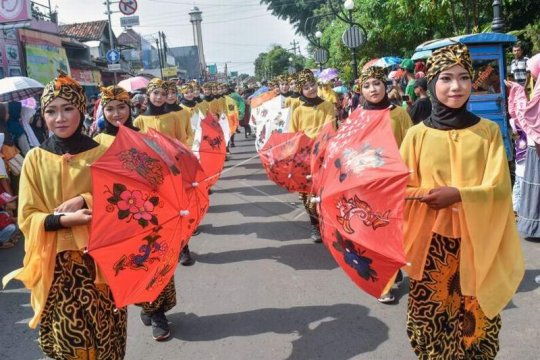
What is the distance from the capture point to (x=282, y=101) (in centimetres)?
757

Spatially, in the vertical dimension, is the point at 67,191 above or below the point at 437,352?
above

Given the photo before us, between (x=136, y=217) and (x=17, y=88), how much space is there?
6.72 metres

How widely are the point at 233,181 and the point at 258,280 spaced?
569cm

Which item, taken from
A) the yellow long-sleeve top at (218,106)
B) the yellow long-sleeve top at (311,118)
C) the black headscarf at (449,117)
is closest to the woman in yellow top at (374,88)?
the black headscarf at (449,117)

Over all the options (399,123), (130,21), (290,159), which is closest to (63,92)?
(399,123)

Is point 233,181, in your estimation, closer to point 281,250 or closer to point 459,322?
point 281,250

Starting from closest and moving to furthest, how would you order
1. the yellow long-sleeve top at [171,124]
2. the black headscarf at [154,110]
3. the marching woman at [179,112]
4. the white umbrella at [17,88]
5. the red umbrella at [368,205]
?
1. the red umbrella at [368,205]
2. the yellow long-sleeve top at [171,124]
3. the black headscarf at [154,110]
4. the marching woman at [179,112]
5. the white umbrella at [17,88]

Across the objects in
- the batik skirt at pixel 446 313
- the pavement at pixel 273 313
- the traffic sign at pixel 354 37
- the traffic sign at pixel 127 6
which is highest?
the traffic sign at pixel 127 6

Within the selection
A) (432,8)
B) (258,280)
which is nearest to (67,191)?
(258,280)

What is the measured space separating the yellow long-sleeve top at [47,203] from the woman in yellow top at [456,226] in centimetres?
174

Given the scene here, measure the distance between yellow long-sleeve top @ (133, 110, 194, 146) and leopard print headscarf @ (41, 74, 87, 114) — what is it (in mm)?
3435

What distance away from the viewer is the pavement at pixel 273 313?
146 inches

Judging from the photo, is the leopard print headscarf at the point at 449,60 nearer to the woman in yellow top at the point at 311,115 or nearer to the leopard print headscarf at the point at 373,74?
the leopard print headscarf at the point at 373,74

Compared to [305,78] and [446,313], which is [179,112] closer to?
[305,78]
